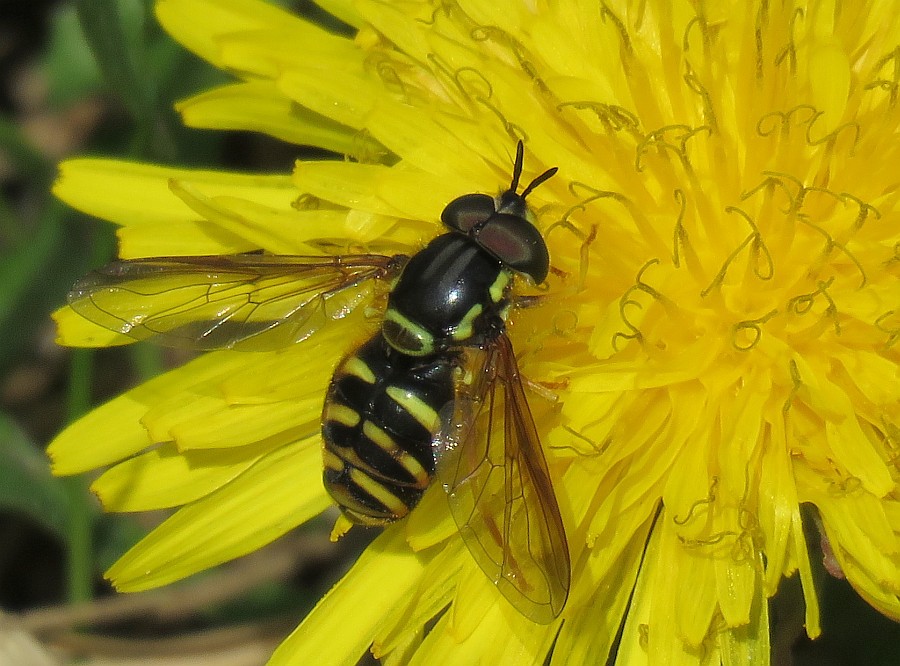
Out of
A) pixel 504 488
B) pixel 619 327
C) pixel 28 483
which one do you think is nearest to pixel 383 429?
pixel 504 488

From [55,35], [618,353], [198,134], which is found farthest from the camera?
[55,35]

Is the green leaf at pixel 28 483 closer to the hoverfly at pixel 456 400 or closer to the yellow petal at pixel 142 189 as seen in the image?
the yellow petal at pixel 142 189

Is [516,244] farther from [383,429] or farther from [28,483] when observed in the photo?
[28,483]

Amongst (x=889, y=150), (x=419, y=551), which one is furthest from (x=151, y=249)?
(x=889, y=150)

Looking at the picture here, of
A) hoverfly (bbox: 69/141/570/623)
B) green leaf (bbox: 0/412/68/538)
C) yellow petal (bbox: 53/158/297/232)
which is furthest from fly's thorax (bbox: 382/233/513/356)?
green leaf (bbox: 0/412/68/538)

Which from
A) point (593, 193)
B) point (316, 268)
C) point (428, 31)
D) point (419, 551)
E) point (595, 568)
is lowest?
point (419, 551)

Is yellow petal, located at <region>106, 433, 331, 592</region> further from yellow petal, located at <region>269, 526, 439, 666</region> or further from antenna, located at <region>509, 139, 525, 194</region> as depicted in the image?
antenna, located at <region>509, 139, 525, 194</region>

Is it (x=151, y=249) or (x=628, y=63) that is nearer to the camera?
(x=628, y=63)

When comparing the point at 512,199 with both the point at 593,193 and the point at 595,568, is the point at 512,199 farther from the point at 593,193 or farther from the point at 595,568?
the point at 595,568

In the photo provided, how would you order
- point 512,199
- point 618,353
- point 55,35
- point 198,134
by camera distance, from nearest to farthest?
point 512,199 < point 618,353 < point 198,134 < point 55,35
